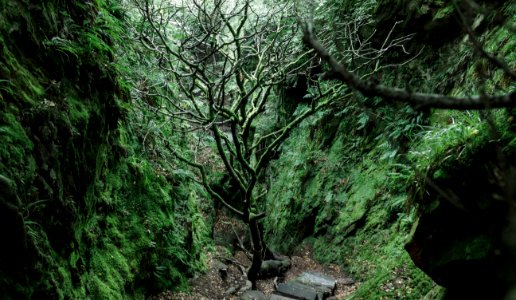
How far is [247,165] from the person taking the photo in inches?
316

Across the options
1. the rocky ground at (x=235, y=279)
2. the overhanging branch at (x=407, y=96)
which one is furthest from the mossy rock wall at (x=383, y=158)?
the overhanging branch at (x=407, y=96)

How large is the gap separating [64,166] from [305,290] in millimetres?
5777

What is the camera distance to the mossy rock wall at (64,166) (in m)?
3.00

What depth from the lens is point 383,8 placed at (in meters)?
10.1

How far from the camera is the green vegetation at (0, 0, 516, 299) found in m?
2.70

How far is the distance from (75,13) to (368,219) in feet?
25.2

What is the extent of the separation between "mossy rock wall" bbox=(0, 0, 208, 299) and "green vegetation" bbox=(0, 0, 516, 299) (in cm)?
2

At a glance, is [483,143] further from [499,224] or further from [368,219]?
[368,219]

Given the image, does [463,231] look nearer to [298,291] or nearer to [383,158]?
[298,291]

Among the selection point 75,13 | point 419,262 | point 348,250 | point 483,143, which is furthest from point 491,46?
point 75,13

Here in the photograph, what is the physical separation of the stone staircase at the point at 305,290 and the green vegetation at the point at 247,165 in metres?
0.77

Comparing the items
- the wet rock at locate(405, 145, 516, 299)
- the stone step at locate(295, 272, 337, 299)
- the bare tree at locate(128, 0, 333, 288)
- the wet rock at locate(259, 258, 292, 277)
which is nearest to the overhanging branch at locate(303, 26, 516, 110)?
the wet rock at locate(405, 145, 516, 299)

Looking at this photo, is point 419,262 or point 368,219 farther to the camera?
point 368,219

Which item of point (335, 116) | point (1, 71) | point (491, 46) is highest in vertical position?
point (335, 116)
